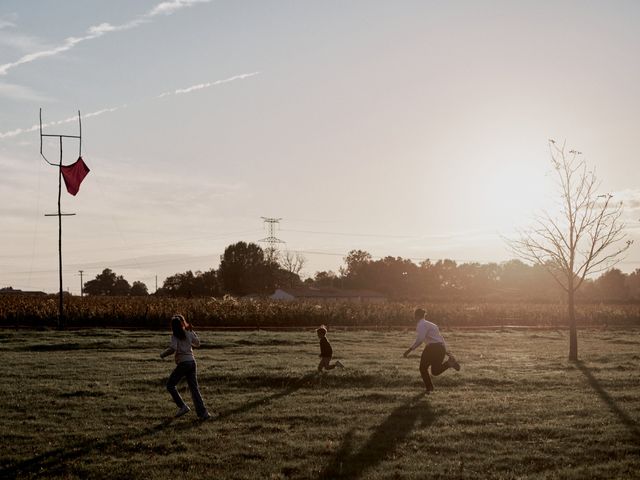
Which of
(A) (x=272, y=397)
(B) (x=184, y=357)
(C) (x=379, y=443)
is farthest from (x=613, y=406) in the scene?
(B) (x=184, y=357)

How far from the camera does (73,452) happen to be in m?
11.8

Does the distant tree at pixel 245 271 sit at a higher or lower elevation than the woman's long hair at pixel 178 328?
higher

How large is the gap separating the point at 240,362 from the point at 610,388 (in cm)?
1117

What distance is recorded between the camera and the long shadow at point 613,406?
13.3 meters

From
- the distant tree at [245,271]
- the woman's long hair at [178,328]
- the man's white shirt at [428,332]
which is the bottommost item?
the man's white shirt at [428,332]

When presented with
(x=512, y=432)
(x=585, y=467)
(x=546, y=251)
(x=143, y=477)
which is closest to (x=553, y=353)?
(x=546, y=251)

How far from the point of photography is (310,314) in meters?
54.1

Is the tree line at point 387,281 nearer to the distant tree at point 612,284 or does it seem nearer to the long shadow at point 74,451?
the distant tree at point 612,284

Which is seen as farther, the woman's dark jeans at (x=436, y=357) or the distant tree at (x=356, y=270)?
the distant tree at (x=356, y=270)

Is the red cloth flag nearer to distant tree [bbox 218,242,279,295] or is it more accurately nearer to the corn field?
the corn field

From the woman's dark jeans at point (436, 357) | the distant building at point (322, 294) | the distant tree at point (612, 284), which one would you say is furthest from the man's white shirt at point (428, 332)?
the distant tree at point (612, 284)

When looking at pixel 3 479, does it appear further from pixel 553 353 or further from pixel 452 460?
pixel 553 353

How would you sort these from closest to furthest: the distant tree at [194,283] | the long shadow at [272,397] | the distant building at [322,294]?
1. the long shadow at [272,397]
2. the distant building at [322,294]
3. the distant tree at [194,283]

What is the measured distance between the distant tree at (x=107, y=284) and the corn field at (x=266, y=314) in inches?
4203
